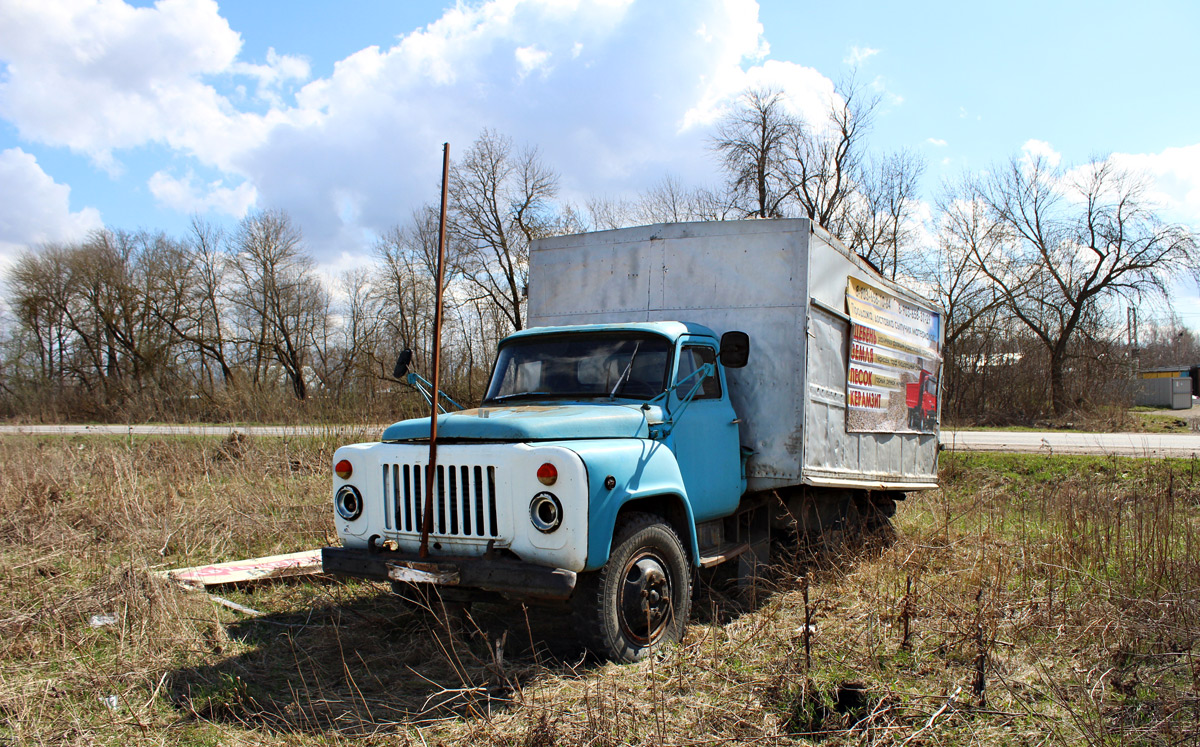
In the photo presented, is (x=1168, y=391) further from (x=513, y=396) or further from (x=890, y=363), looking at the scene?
(x=513, y=396)

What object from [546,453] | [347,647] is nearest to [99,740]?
[347,647]

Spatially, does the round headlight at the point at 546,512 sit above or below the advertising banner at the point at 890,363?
below

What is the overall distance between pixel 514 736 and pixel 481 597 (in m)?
1.10

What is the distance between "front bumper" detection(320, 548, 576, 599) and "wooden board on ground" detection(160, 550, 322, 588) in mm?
2280

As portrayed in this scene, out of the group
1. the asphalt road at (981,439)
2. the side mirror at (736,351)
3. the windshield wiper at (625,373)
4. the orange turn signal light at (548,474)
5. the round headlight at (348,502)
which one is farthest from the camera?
the asphalt road at (981,439)

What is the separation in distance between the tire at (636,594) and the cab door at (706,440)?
1.95 ft

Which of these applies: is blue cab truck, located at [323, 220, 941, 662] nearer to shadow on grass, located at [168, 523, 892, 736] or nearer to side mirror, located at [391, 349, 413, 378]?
shadow on grass, located at [168, 523, 892, 736]

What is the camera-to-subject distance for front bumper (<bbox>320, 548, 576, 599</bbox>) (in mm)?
4117

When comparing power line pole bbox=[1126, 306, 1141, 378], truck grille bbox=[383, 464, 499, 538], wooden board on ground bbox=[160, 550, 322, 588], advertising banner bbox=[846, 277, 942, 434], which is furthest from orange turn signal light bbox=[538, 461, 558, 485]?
power line pole bbox=[1126, 306, 1141, 378]

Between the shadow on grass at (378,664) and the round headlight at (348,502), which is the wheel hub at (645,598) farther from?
the round headlight at (348,502)

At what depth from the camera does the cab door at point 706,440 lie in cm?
551

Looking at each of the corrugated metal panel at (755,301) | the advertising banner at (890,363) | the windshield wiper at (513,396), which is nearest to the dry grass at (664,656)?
the corrugated metal panel at (755,301)

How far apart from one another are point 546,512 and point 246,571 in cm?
387

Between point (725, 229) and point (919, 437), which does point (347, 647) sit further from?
point (919, 437)
